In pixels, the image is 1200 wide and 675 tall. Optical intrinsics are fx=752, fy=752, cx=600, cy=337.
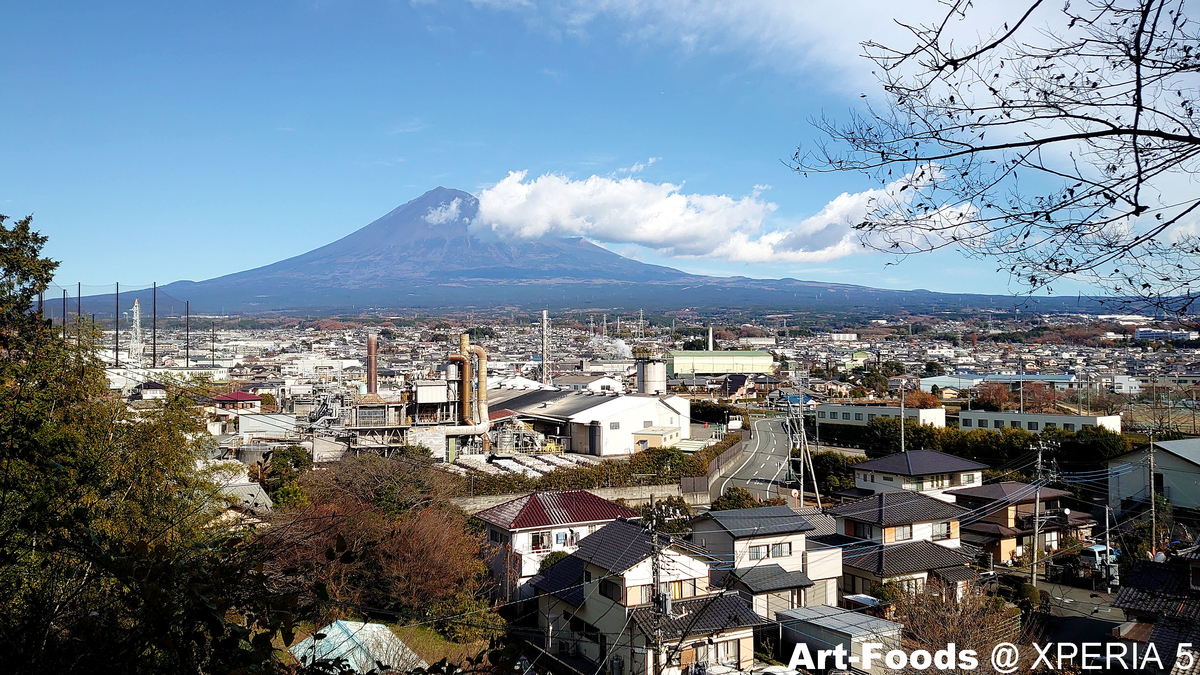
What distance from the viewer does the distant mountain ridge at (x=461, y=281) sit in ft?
435

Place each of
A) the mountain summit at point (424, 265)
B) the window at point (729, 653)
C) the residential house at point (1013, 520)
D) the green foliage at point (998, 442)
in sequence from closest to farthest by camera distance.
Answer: the window at point (729, 653) < the residential house at point (1013, 520) < the green foliage at point (998, 442) < the mountain summit at point (424, 265)

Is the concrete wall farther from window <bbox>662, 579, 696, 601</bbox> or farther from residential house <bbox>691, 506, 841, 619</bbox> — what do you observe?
window <bbox>662, 579, 696, 601</bbox>

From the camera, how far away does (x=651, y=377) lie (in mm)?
24516

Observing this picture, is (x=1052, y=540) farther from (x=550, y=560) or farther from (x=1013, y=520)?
(x=550, y=560)

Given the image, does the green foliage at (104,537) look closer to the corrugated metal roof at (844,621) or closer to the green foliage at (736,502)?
the corrugated metal roof at (844,621)

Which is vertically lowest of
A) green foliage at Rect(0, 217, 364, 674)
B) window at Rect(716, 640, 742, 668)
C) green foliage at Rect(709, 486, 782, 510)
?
window at Rect(716, 640, 742, 668)

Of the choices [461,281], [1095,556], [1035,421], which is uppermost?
[461,281]

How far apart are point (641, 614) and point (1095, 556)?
8382mm

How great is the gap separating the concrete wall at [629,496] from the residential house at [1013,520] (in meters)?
4.78

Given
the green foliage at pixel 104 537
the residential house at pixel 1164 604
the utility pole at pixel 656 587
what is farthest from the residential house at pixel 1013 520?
the green foliage at pixel 104 537

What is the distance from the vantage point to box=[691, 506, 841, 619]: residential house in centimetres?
916

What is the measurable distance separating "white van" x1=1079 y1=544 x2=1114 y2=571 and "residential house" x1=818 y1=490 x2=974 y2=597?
189 cm


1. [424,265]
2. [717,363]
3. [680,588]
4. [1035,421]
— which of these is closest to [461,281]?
[424,265]

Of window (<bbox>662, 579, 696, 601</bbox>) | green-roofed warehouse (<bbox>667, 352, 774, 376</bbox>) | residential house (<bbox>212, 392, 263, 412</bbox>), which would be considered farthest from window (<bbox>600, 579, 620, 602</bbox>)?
green-roofed warehouse (<bbox>667, 352, 774, 376</bbox>)
